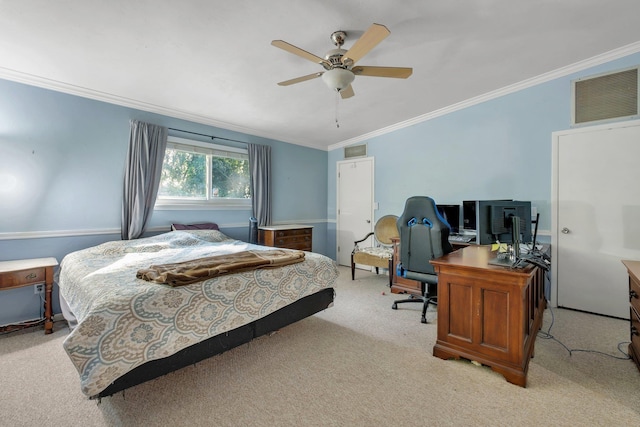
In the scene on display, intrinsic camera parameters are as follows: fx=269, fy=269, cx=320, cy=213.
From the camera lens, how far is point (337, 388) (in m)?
1.77

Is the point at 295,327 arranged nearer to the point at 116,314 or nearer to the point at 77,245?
the point at 116,314

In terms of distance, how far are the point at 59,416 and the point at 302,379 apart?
140 cm

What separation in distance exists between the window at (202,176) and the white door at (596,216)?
4.32m

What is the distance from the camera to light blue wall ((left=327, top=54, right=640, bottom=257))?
10.6ft

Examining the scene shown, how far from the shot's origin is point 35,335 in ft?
8.30

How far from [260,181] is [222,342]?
10.0 ft

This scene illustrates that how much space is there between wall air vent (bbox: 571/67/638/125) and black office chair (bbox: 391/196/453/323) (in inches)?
81.6

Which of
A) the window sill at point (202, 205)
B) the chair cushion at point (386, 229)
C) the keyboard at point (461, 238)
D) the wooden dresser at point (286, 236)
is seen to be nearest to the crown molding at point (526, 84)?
the chair cushion at point (386, 229)

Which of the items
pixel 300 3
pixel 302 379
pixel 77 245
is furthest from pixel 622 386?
pixel 77 245

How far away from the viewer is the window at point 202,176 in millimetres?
3732

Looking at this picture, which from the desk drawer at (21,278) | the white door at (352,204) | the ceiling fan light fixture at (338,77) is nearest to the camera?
the ceiling fan light fixture at (338,77)

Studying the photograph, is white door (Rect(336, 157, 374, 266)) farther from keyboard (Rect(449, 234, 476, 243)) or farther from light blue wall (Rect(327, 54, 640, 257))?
keyboard (Rect(449, 234, 476, 243))

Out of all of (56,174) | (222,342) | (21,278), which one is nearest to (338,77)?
(222,342)

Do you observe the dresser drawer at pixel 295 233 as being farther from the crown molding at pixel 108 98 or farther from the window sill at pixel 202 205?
the crown molding at pixel 108 98
